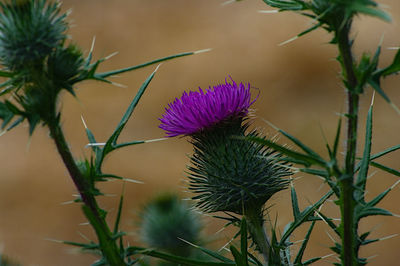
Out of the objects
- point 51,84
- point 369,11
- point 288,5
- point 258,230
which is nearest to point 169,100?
point 258,230

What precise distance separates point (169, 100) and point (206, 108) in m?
7.18

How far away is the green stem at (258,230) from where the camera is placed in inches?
82.5

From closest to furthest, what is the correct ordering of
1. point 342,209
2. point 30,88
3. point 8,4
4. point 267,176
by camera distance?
point 342,209, point 30,88, point 8,4, point 267,176

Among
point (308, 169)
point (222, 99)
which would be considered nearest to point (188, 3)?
point (222, 99)

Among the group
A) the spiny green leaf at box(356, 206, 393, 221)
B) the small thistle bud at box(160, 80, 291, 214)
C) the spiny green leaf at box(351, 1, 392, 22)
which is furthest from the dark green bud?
the spiny green leaf at box(351, 1, 392, 22)

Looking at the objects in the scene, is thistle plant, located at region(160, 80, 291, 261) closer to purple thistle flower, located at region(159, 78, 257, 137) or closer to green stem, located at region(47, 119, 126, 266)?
purple thistle flower, located at region(159, 78, 257, 137)

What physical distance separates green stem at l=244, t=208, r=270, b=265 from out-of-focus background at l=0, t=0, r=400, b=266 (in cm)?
602

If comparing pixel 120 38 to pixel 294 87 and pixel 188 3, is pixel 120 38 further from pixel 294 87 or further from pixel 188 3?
pixel 294 87

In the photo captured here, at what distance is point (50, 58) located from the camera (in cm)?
195

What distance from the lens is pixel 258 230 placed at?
83.7 inches

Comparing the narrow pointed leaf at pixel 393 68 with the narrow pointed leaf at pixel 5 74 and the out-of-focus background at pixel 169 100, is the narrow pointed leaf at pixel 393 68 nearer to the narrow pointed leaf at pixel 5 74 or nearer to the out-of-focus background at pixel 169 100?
the narrow pointed leaf at pixel 5 74

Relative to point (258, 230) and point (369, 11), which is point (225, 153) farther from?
point (369, 11)

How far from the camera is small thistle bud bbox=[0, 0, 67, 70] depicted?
6.39 ft

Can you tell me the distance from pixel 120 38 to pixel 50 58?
868 centimetres
